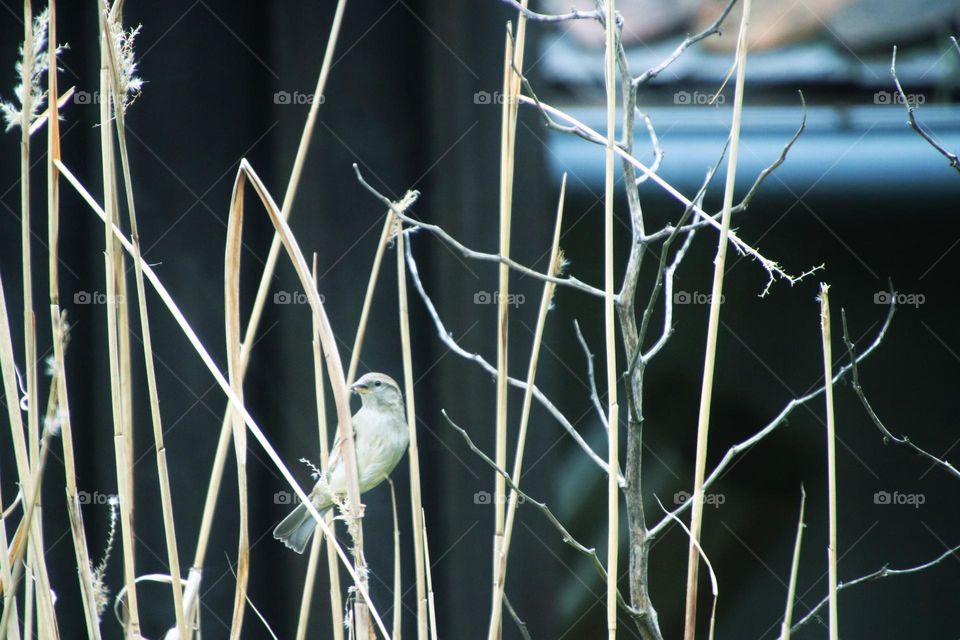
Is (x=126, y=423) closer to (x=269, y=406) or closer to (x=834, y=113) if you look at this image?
(x=269, y=406)

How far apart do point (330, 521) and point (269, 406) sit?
102 cm

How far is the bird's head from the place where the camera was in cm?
96

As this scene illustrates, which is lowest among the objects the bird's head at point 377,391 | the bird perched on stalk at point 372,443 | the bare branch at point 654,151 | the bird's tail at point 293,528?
the bird's tail at point 293,528

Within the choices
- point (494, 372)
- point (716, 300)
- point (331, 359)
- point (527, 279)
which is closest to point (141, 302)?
point (331, 359)

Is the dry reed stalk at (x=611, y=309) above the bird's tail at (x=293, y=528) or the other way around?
above

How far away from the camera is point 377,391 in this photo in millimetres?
985

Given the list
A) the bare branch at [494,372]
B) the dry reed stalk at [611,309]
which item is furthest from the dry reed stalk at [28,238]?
the dry reed stalk at [611,309]

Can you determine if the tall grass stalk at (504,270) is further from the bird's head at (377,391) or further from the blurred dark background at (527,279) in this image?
the blurred dark background at (527,279)

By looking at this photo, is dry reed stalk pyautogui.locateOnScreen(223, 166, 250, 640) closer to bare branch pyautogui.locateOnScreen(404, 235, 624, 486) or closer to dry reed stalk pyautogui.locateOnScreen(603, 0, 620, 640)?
bare branch pyautogui.locateOnScreen(404, 235, 624, 486)

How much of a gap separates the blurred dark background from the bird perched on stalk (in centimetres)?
58

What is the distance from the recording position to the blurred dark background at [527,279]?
5.09ft

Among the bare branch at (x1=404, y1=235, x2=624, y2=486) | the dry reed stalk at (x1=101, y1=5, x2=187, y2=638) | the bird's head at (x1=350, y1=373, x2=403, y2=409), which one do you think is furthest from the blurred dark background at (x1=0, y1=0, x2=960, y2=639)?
the dry reed stalk at (x1=101, y1=5, x2=187, y2=638)

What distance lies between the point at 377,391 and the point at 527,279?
2.32ft

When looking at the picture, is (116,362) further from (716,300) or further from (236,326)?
(716,300)
